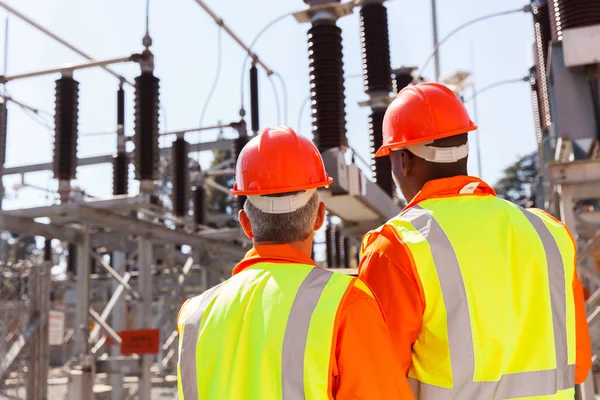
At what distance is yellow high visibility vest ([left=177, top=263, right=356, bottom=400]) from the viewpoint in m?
1.42

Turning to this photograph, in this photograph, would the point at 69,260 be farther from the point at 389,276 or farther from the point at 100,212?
the point at 389,276

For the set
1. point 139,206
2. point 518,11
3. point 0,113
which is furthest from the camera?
point 0,113

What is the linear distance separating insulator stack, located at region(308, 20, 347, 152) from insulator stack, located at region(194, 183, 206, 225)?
595cm

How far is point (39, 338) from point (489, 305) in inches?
214

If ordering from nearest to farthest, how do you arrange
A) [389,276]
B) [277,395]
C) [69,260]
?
[277,395] → [389,276] → [69,260]

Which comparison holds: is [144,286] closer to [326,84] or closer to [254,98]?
[254,98]

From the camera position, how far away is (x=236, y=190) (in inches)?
75.2

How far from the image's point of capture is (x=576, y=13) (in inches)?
151

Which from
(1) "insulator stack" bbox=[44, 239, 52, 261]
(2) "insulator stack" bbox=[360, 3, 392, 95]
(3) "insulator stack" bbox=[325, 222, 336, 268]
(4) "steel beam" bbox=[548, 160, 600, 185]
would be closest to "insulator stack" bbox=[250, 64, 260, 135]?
(2) "insulator stack" bbox=[360, 3, 392, 95]

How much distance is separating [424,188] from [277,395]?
2.69 ft

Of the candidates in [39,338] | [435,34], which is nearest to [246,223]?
[39,338]

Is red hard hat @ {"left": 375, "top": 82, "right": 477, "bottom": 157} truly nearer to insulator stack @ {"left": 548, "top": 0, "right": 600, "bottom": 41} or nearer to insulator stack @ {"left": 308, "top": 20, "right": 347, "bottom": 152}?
insulator stack @ {"left": 548, "top": 0, "right": 600, "bottom": 41}

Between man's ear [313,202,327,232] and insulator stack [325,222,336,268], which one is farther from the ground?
insulator stack [325,222,336,268]

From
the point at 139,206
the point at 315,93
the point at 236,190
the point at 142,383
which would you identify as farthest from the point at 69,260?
the point at 236,190
